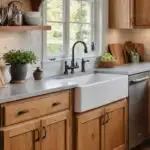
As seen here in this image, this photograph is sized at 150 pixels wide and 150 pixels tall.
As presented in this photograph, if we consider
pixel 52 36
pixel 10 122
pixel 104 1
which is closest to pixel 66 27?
pixel 52 36

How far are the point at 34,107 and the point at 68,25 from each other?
1787 mm

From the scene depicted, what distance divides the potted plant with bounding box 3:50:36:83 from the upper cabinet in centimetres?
201

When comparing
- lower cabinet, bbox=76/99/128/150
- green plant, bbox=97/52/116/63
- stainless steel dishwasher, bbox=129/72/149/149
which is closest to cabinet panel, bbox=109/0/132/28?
green plant, bbox=97/52/116/63

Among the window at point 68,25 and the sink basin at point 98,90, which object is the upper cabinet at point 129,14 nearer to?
the window at point 68,25

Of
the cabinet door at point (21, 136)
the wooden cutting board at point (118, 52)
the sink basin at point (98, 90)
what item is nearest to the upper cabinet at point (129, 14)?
the wooden cutting board at point (118, 52)

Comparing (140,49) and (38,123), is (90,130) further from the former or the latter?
(140,49)

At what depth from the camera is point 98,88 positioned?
3719 millimetres

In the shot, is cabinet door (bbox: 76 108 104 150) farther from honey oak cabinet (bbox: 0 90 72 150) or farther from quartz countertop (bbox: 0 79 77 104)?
quartz countertop (bbox: 0 79 77 104)

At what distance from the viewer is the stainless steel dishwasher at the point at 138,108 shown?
4469mm

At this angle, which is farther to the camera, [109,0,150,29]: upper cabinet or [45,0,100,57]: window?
[109,0,150,29]: upper cabinet

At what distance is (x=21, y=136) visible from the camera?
289cm

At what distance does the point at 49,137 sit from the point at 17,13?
46.1 inches

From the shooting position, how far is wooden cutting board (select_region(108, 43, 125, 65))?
5246mm

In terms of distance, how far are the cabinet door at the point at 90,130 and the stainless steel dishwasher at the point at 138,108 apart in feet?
2.44
